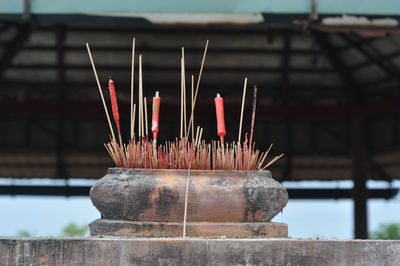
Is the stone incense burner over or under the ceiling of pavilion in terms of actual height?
under

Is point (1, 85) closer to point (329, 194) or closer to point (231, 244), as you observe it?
point (329, 194)

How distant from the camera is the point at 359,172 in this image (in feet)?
56.3

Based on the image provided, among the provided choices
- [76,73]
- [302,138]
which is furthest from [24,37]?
[302,138]

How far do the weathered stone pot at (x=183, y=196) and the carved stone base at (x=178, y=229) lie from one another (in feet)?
0.24

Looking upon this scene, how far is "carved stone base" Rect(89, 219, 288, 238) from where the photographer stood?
14.5 ft

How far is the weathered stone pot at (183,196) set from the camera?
450 centimetres

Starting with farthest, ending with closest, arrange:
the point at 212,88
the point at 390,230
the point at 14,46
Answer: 1. the point at 390,230
2. the point at 212,88
3. the point at 14,46

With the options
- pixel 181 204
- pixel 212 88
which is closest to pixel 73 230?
pixel 212 88

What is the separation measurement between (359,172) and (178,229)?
539 inches

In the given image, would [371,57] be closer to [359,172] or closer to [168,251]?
[359,172]

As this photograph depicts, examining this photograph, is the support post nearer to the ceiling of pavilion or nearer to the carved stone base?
the ceiling of pavilion

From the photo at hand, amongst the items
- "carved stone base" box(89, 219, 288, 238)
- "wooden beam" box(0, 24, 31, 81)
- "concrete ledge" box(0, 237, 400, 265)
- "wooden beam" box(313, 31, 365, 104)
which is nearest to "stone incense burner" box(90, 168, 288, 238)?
"carved stone base" box(89, 219, 288, 238)

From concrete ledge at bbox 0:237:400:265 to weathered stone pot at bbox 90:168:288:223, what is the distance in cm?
39

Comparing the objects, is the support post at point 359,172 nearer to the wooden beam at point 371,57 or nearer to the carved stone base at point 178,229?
the wooden beam at point 371,57
